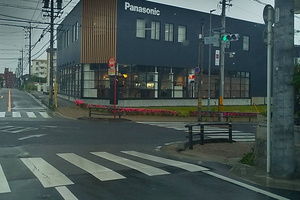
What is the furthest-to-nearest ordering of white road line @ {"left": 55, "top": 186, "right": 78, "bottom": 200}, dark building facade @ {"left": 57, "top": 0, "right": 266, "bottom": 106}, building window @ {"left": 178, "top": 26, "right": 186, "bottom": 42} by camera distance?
building window @ {"left": 178, "top": 26, "right": 186, "bottom": 42}, dark building facade @ {"left": 57, "top": 0, "right": 266, "bottom": 106}, white road line @ {"left": 55, "top": 186, "right": 78, "bottom": 200}

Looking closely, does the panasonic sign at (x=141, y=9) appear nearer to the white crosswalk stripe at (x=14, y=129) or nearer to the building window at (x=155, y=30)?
the building window at (x=155, y=30)

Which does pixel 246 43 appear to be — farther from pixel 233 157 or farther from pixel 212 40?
pixel 233 157

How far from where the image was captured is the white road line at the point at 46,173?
7.79 meters

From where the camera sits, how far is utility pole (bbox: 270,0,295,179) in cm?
866

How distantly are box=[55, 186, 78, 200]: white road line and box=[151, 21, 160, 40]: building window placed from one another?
32656mm

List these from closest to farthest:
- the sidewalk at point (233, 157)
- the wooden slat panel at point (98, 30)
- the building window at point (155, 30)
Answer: the sidewalk at point (233, 157) < the wooden slat panel at point (98, 30) < the building window at point (155, 30)

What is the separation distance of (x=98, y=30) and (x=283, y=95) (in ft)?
99.4

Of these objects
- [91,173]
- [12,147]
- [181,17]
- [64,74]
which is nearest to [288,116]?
[91,173]

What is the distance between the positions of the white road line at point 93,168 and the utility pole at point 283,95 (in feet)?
12.7

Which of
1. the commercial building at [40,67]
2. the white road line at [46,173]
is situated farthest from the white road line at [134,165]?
the commercial building at [40,67]

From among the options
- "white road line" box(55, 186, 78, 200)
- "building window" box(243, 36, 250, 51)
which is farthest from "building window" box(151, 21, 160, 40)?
"white road line" box(55, 186, 78, 200)

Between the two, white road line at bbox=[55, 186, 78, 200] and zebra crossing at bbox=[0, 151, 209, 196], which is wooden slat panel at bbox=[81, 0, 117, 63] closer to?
zebra crossing at bbox=[0, 151, 209, 196]

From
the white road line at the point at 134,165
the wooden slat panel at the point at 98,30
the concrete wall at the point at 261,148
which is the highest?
the wooden slat panel at the point at 98,30

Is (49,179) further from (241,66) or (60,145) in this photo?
(241,66)
